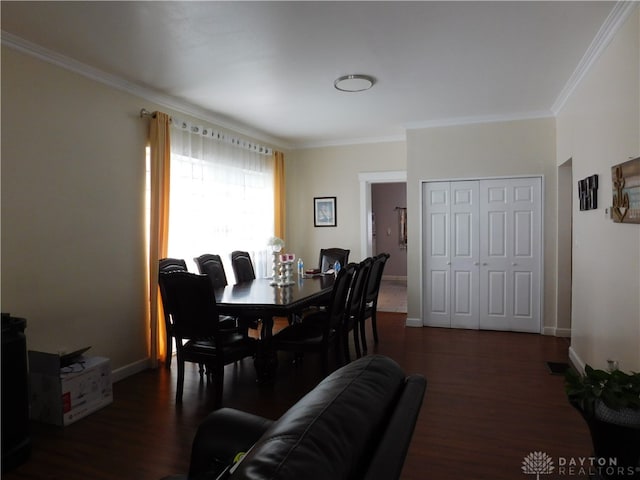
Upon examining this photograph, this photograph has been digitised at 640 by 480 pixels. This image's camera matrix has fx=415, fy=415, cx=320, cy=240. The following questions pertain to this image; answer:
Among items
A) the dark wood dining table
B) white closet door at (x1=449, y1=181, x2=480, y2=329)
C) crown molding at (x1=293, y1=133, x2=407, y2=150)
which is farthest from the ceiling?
the dark wood dining table

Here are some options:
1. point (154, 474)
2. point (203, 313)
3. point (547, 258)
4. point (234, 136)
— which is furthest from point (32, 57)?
point (547, 258)

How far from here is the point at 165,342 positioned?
4109mm

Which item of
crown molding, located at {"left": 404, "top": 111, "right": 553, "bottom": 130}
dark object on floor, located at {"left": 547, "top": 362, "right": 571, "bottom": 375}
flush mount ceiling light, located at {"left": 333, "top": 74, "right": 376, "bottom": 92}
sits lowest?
dark object on floor, located at {"left": 547, "top": 362, "right": 571, "bottom": 375}

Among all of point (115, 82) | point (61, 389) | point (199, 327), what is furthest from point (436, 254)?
point (61, 389)

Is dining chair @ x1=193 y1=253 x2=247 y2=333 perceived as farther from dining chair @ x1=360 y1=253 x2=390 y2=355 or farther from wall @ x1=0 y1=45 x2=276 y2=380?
dining chair @ x1=360 y1=253 x2=390 y2=355

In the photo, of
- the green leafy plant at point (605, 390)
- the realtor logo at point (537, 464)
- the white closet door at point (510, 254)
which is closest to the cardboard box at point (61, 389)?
the realtor logo at point (537, 464)

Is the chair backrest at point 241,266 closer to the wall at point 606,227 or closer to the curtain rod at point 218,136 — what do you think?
the curtain rod at point 218,136

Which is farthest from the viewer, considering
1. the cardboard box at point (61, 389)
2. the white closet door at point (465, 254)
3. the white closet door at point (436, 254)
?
the white closet door at point (436, 254)

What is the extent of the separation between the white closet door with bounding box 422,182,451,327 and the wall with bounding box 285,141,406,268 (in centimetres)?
103

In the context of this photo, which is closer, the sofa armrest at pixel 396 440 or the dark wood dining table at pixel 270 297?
the sofa armrest at pixel 396 440

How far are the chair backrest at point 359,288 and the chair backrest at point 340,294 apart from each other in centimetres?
8

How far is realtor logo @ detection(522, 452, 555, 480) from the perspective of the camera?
223 cm

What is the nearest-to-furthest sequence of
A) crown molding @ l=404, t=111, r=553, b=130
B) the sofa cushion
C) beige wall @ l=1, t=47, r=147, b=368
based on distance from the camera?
the sofa cushion, beige wall @ l=1, t=47, r=147, b=368, crown molding @ l=404, t=111, r=553, b=130

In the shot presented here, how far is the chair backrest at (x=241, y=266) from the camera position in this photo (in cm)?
479
